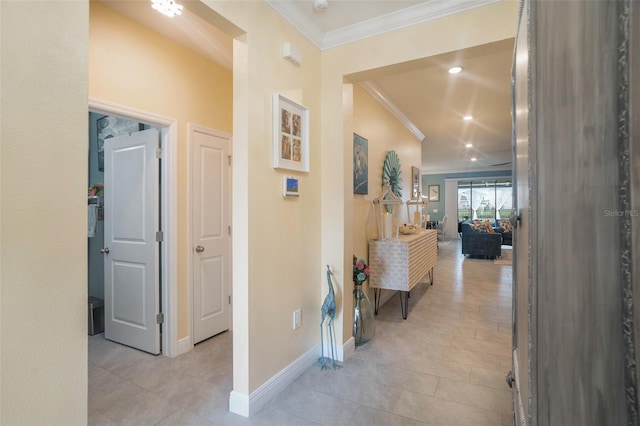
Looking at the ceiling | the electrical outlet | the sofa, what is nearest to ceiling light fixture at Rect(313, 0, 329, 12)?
the ceiling

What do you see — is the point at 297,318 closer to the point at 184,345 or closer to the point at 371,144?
the point at 184,345

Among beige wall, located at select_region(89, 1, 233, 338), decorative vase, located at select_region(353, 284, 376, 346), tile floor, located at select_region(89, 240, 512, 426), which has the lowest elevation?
tile floor, located at select_region(89, 240, 512, 426)

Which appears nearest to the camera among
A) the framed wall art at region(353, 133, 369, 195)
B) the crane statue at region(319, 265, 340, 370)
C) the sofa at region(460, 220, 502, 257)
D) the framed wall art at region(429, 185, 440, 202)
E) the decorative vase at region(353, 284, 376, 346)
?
the crane statue at region(319, 265, 340, 370)

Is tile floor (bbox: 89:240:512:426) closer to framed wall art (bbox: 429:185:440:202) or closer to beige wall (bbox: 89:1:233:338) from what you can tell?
beige wall (bbox: 89:1:233:338)

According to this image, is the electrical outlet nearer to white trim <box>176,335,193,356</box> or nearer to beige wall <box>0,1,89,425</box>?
white trim <box>176,335,193,356</box>

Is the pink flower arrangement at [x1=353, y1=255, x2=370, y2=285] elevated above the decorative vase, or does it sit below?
above

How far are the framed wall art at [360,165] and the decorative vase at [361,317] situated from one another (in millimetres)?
997

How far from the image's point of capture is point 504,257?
7.59 metres

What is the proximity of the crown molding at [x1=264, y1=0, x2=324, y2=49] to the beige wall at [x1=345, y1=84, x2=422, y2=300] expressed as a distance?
90cm

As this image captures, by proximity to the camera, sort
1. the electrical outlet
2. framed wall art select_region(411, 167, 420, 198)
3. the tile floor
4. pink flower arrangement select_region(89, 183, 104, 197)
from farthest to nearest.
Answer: framed wall art select_region(411, 167, 420, 198) < pink flower arrangement select_region(89, 183, 104, 197) < the electrical outlet < the tile floor

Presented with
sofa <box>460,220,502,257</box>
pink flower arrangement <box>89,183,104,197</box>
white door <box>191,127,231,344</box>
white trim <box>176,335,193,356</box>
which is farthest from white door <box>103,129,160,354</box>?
sofa <box>460,220,502,257</box>

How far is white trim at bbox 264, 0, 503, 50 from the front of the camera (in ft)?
6.64

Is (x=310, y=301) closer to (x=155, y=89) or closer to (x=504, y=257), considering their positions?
(x=155, y=89)

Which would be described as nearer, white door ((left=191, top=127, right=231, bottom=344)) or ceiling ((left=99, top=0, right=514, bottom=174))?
ceiling ((left=99, top=0, right=514, bottom=174))
